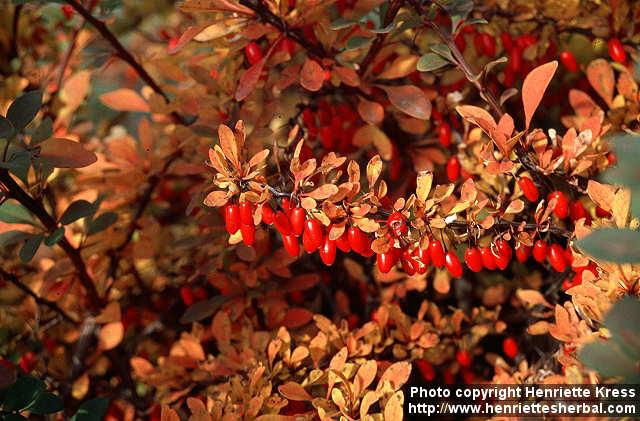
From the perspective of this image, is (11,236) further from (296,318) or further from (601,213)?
(601,213)

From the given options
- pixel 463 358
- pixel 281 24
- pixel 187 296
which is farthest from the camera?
pixel 187 296

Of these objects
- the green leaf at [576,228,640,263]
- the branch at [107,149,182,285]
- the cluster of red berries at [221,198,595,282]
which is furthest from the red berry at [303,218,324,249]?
the branch at [107,149,182,285]

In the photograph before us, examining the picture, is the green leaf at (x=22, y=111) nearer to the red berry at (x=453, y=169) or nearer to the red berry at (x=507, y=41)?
the red berry at (x=453, y=169)

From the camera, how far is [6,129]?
36.2 inches

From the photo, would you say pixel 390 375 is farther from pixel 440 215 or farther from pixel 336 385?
pixel 440 215

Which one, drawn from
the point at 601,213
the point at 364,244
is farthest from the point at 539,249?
Result: the point at 364,244

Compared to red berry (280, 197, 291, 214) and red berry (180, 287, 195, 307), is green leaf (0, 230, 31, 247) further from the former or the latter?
red berry (280, 197, 291, 214)

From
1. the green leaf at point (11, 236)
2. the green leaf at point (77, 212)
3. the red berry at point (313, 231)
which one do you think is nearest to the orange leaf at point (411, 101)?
the red berry at point (313, 231)

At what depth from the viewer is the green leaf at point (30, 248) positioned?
1.03 meters

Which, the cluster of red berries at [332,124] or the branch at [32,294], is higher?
the cluster of red berries at [332,124]

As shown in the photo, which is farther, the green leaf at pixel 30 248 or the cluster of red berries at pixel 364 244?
the green leaf at pixel 30 248

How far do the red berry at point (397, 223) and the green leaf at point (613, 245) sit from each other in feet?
0.93

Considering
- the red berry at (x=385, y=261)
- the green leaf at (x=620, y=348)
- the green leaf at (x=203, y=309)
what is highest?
the green leaf at (x=620, y=348)

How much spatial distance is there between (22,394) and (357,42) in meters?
0.75
